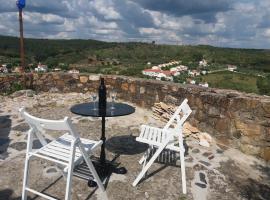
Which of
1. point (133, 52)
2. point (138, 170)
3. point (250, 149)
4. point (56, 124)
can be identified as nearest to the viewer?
point (56, 124)

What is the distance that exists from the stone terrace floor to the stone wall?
0.68 ft

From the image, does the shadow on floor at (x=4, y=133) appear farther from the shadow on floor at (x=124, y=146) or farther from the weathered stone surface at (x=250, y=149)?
the weathered stone surface at (x=250, y=149)

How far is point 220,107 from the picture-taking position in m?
4.50

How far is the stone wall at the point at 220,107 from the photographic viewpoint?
4.05m

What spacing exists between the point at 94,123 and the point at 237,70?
44737mm

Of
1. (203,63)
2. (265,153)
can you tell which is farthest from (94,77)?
(203,63)

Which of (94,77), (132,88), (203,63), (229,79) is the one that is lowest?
(229,79)

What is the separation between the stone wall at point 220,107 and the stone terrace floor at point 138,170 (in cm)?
21

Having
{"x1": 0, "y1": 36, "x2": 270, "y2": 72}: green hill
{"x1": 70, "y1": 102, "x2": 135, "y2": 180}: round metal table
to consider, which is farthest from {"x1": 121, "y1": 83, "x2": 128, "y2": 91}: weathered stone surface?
{"x1": 0, "y1": 36, "x2": 270, "y2": 72}: green hill

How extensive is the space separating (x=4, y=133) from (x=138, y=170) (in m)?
2.37

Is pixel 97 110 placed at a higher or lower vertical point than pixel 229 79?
higher

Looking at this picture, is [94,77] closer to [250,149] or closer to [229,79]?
[250,149]

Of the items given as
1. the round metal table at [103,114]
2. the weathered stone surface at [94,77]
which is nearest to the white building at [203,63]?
the weathered stone surface at [94,77]

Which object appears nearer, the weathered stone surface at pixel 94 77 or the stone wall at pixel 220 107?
the stone wall at pixel 220 107
